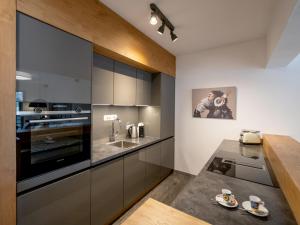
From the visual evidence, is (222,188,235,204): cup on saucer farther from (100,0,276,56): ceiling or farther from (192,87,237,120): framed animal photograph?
(192,87,237,120): framed animal photograph

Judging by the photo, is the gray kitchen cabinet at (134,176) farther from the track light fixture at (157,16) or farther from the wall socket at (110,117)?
the track light fixture at (157,16)

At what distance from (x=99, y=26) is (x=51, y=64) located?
0.69 metres

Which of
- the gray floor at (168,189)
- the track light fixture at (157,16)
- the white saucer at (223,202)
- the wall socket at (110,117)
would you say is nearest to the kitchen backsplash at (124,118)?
the wall socket at (110,117)

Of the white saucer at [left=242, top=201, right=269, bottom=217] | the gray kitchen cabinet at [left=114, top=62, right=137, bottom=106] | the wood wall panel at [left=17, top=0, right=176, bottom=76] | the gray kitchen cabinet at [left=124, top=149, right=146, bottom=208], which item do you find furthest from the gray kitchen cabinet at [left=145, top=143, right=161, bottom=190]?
the white saucer at [left=242, top=201, right=269, bottom=217]

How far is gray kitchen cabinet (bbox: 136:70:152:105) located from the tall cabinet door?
0.24m

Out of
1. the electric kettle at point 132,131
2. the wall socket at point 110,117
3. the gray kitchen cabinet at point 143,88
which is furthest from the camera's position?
the electric kettle at point 132,131

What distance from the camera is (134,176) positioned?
216 cm

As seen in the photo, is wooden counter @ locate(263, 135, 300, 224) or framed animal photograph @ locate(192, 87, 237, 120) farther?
framed animal photograph @ locate(192, 87, 237, 120)

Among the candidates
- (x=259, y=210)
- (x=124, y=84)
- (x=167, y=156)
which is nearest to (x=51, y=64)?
(x=124, y=84)

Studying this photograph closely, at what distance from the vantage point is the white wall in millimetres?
2320

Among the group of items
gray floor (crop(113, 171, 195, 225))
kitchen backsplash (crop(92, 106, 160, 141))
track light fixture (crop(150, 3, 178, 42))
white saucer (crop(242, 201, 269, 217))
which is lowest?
gray floor (crop(113, 171, 195, 225))

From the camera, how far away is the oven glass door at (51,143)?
110 centimetres

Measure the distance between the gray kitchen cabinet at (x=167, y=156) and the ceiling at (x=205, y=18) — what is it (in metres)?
1.89

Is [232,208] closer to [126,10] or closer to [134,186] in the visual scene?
[134,186]
